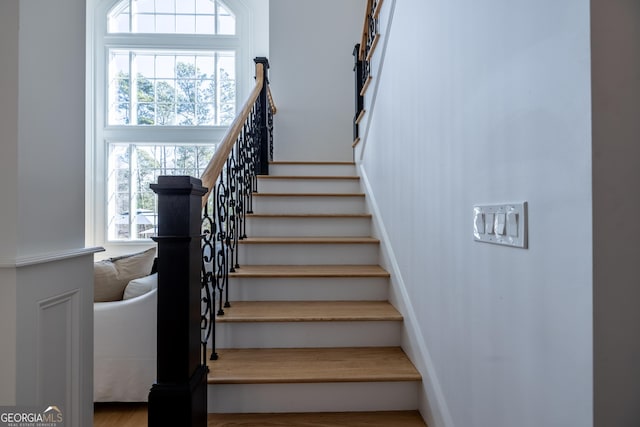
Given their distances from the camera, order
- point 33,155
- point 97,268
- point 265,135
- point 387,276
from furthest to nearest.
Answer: point 265,135
point 97,268
point 387,276
point 33,155

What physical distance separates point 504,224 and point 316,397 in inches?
45.6

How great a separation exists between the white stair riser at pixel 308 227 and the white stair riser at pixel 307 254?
0.26 m

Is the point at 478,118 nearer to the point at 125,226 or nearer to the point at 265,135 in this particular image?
the point at 265,135

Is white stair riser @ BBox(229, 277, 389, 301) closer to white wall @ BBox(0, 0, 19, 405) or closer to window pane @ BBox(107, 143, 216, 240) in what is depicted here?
white wall @ BBox(0, 0, 19, 405)

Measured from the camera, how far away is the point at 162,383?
51.3 inches

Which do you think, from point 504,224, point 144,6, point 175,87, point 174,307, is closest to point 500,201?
point 504,224

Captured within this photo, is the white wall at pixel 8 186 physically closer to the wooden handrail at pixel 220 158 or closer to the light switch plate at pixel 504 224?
the wooden handrail at pixel 220 158

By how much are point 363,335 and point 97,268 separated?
1922 millimetres

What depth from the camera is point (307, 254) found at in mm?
2564

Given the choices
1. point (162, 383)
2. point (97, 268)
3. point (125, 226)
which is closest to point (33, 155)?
point (162, 383)

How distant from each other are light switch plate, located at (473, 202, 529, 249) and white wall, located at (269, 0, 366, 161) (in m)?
3.67

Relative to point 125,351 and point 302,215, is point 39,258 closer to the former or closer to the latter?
point 125,351

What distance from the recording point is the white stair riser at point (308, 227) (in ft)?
9.14

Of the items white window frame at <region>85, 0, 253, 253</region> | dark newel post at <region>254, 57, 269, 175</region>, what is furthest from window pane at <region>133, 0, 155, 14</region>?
dark newel post at <region>254, 57, 269, 175</region>
